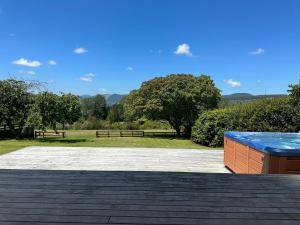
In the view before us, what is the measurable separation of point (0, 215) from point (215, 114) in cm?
1446

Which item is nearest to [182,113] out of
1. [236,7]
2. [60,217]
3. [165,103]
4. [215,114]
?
[165,103]

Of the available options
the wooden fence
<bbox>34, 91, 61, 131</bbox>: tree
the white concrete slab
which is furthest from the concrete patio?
the wooden fence

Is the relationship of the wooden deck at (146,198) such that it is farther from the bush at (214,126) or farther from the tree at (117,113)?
the tree at (117,113)

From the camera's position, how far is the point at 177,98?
77.4ft

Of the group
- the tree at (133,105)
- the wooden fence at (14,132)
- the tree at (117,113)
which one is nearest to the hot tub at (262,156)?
the wooden fence at (14,132)

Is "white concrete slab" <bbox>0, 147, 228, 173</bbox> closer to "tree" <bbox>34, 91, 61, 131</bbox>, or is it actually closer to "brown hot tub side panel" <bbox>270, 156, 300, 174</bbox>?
"brown hot tub side panel" <bbox>270, 156, 300, 174</bbox>

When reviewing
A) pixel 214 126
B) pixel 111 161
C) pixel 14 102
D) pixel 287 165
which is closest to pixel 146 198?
pixel 287 165

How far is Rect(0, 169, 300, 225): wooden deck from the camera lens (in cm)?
280

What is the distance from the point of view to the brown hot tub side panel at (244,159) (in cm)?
637

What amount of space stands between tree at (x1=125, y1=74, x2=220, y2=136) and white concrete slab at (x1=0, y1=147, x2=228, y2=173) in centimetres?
1122

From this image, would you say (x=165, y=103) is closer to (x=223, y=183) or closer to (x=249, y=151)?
(x=249, y=151)

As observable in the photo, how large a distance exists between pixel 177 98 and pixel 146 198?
20.3 metres

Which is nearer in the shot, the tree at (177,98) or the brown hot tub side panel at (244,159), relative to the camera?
the brown hot tub side panel at (244,159)

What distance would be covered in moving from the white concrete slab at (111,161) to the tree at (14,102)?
19.8ft
